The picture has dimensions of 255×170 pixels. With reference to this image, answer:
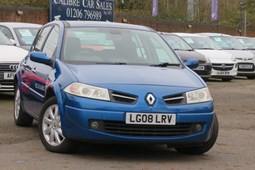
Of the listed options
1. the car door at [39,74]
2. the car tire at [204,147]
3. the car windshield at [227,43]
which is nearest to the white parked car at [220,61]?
the car windshield at [227,43]

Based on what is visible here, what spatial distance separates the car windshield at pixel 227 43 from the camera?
23.1 meters

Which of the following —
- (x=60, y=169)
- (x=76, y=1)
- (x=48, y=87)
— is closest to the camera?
(x=60, y=169)

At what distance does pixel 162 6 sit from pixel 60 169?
162ft

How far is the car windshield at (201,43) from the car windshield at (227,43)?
144 centimetres

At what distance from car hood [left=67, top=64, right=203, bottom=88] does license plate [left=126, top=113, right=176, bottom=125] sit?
39 centimetres

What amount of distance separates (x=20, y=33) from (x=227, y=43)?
35.2ft

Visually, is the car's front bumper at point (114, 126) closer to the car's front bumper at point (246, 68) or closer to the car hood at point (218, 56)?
the car hood at point (218, 56)

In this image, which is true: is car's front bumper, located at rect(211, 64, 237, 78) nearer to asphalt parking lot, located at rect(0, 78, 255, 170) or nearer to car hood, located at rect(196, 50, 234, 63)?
car hood, located at rect(196, 50, 234, 63)

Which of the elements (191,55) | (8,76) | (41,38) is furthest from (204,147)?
(191,55)

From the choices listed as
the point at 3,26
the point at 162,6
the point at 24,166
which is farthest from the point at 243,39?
the point at 162,6

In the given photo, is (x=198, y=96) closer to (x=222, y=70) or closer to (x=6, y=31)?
(x=6, y=31)

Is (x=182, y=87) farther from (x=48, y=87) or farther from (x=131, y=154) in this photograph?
(x=48, y=87)

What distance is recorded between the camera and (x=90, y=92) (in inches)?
258

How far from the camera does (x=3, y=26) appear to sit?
1479 centimetres
